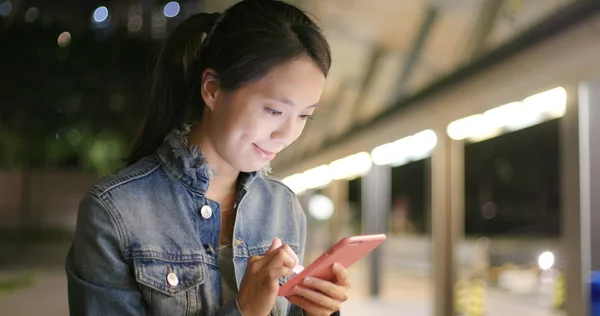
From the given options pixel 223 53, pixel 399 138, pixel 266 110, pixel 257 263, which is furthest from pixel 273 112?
pixel 399 138

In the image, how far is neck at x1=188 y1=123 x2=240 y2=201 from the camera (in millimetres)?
1143

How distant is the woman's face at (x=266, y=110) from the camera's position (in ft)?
3.48

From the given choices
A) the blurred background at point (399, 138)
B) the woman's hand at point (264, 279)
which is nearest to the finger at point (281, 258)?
the woman's hand at point (264, 279)

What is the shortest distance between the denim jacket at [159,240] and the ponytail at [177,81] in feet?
0.13

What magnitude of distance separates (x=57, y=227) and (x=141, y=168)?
56.9ft

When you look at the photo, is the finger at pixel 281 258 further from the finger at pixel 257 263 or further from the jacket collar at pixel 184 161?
the jacket collar at pixel 184 161

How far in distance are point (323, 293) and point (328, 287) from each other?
0.6 inches

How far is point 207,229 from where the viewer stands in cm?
114

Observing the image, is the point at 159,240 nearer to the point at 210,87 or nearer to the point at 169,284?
the point at 169,284

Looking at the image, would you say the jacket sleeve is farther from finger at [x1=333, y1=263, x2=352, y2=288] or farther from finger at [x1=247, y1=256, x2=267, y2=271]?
finger at [x1=333, y1=263, x2=352, y2=288]

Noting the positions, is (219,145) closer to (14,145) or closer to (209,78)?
(209,78)

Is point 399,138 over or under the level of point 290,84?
over

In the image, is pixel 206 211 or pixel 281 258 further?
pixel 206 211

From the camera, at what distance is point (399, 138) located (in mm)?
4324
